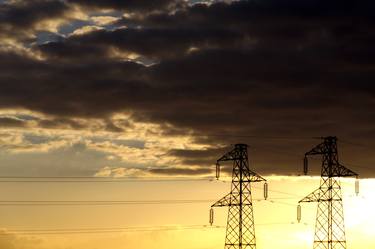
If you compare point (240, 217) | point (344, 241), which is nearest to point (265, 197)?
point (240, 217)

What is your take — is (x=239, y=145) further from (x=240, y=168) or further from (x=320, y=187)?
(x=320, y=187)

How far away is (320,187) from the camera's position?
8925 cm

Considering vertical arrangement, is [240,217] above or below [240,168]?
below

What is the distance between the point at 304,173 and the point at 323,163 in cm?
729

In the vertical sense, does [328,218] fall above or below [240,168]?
below

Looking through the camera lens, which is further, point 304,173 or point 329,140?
point 329,140

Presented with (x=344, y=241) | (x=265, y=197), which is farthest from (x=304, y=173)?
(x=344, y=241)

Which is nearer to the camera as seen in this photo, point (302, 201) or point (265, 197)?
point (265, 197)

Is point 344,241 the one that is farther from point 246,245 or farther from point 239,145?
point 239,145

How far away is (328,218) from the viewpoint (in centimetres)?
8638

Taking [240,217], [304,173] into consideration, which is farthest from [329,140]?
[240,217]

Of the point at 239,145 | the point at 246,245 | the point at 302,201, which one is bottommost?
the point at 246,245

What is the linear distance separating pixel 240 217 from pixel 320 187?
12.2 meters

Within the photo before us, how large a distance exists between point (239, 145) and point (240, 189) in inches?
234
